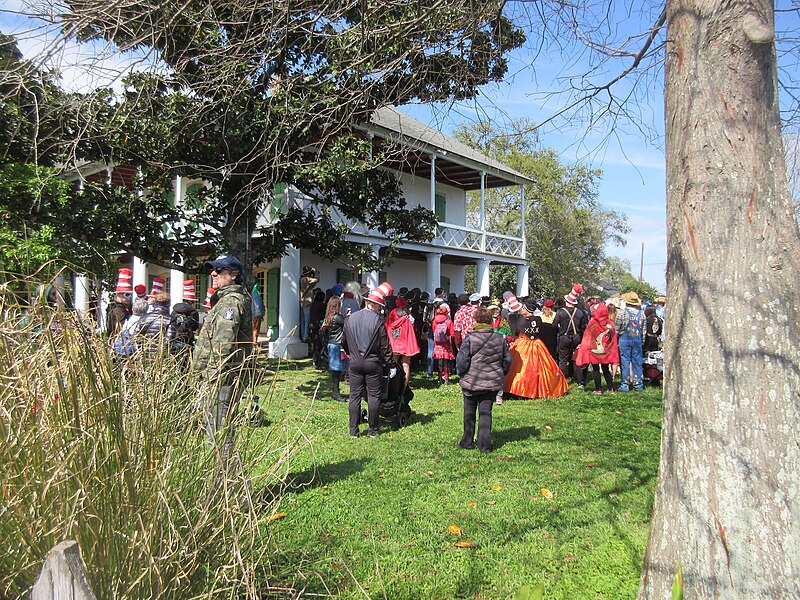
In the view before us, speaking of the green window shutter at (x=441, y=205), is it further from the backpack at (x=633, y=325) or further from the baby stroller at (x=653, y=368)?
the backpack at (x=633, y=325)

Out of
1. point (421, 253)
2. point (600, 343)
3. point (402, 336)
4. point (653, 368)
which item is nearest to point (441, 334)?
point (402, 336)

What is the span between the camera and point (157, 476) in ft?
7.18

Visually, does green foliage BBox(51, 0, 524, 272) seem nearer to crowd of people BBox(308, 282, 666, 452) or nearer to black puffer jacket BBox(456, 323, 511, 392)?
A: crowd of people BBox(308, 282, 666, 452)

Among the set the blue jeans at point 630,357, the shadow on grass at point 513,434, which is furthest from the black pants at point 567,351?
the shadow on grass at point 513,434

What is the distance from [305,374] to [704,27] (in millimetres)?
10617

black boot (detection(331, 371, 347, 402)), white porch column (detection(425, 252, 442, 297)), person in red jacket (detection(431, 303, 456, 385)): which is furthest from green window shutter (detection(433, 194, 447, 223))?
black boot (detection(331, 371, 347, 402))

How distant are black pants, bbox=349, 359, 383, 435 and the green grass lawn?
23cm

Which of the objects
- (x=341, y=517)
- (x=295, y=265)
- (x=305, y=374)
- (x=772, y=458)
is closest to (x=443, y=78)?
(x=341, y=517)

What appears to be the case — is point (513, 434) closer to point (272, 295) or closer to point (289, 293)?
point (289, 293)

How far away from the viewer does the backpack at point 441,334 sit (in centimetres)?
1103

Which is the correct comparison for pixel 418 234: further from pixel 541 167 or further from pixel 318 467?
pixel 541 167

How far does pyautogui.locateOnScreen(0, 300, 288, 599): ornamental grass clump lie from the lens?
1.99 meters

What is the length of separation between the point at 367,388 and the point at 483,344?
1.59 meters

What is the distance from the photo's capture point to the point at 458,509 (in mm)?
4465
